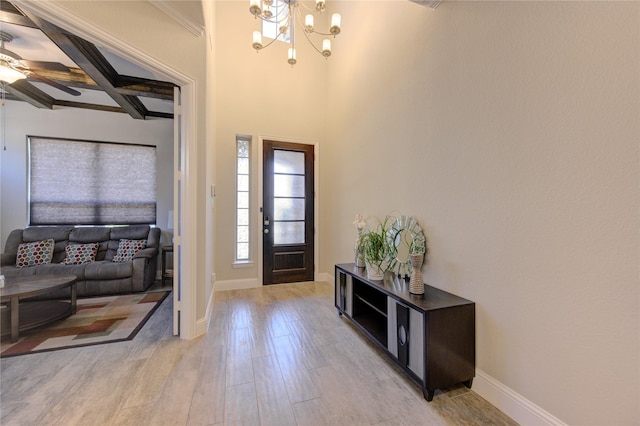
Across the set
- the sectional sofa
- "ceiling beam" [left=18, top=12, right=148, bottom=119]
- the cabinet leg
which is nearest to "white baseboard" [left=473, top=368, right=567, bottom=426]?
the cabinet leg

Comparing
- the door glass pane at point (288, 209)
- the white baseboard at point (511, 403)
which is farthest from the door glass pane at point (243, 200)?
the white baseboard at point (511, 403)

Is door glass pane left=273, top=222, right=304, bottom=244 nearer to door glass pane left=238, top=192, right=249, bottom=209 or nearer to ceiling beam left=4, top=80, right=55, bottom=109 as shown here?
door glass pane left=238, top=192, right=249, bottom=209

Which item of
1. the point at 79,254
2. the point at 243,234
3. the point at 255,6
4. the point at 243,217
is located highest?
the point at 255,6

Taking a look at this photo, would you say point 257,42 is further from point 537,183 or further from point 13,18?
point 537,183

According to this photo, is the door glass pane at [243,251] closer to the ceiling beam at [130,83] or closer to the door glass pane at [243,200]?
the door glass pane at [243,200]

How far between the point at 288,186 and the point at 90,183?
134 inches

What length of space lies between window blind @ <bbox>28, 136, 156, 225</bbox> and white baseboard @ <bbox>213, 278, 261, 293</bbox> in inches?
75.9

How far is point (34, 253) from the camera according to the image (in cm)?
358

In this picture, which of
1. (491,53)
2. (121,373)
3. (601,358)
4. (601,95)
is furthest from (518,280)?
(121,373)

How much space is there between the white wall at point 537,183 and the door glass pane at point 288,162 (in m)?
2.25

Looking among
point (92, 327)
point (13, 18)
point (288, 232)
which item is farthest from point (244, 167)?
point (92, 327)

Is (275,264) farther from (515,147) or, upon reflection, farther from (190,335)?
(515,147)

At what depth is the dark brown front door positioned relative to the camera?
4098 mm

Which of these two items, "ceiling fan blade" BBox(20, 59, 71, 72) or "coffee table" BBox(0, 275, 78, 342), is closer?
"coffee table" BBox(0, 275, 78, 342)
